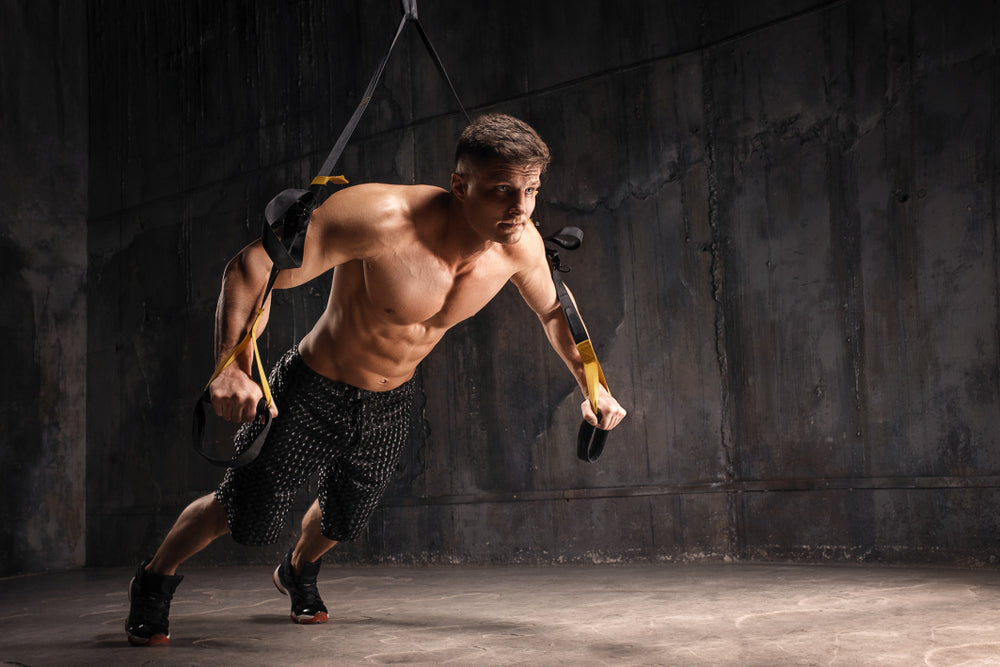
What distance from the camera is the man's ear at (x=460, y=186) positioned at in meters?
2.10

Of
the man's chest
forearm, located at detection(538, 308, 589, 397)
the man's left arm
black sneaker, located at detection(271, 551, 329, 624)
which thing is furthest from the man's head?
black sneaker, located at detection(271, 551, 329, 624)

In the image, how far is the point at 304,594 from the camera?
2541 millimetres

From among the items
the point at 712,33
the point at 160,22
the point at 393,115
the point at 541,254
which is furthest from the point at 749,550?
the point at 160,22

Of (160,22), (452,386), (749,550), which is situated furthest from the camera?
(160,22)

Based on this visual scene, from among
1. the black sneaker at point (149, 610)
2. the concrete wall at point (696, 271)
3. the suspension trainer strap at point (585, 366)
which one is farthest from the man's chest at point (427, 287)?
the concrete wall at point (696, 271)

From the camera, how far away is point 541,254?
2396mm

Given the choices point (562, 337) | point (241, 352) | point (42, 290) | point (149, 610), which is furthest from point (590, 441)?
point (42, 290)

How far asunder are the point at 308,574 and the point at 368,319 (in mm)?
865

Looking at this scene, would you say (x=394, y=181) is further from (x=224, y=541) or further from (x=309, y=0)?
(x=224, y=541)

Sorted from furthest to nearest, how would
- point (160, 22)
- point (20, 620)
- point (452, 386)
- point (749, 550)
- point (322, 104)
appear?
point (160, 22) < point (322, 104) < point (452, 386) < point (749, 550) < point (20, 620)

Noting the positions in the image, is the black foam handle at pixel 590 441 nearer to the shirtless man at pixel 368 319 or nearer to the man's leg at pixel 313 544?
the shirtless man at pixel 368 319

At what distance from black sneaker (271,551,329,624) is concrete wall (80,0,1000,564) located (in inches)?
62.4

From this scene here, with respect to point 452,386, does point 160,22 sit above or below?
above

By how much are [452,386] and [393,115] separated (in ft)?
4.90
